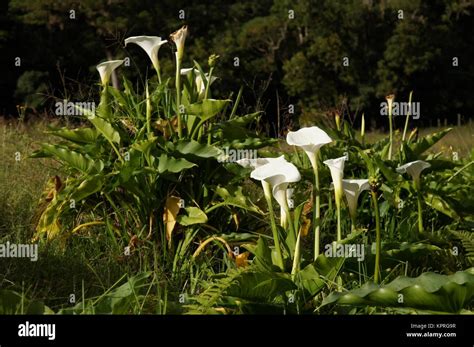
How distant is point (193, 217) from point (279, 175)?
1.07m

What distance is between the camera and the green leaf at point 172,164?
386 centimetres

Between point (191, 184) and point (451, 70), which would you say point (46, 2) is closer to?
point (451, 70)

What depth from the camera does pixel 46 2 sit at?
81.1 feet

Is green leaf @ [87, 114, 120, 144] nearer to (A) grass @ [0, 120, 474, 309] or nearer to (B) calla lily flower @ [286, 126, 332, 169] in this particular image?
(A) grass @ [0, 120, 474, 309]

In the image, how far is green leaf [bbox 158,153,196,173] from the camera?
386 cm

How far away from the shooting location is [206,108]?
3.95m

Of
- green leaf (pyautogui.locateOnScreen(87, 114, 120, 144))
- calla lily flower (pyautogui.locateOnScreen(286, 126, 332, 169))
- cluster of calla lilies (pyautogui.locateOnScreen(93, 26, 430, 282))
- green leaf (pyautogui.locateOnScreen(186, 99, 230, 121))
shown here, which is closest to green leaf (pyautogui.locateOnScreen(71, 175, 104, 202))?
green leaf (pyautogui.locateOnScreen(87, 114, 120, 144))

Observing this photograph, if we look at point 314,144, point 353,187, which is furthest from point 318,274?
point 314,144

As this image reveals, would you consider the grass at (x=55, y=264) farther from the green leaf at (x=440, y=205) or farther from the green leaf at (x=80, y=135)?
the green leaf at (x=440, y=205)

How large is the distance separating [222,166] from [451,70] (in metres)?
23.7

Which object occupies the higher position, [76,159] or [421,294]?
[76,159]

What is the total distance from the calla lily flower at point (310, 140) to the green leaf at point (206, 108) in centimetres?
72

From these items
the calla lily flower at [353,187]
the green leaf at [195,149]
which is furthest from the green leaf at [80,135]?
the calla lily flower at [353,187]

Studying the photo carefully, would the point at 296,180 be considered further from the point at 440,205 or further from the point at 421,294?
the point at 440,205
